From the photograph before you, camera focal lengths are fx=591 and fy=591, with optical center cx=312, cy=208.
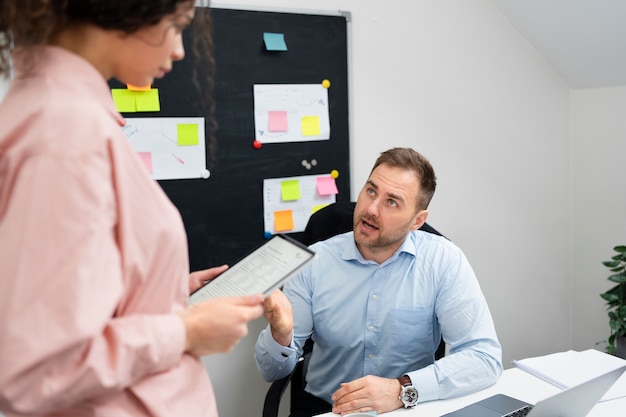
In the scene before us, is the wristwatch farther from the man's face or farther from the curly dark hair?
the curly dark hair

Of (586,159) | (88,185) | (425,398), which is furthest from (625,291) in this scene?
(88,185)

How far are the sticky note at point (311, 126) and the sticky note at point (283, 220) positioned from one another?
14.5 inches

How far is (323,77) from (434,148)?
0.72 metres

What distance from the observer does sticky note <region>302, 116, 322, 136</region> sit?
8.77ft

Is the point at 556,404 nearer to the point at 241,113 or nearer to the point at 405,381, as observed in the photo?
the point at 405,381

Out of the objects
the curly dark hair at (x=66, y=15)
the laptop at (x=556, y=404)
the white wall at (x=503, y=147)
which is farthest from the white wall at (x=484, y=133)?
the curly dark hair at (x=66, y=15)

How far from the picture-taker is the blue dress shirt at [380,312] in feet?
5.71

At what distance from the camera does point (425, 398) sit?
4.87 feet

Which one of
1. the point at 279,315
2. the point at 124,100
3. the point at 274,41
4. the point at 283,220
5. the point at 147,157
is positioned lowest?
the point at 279,315

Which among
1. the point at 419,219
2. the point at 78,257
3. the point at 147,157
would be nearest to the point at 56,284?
the point at 78,257

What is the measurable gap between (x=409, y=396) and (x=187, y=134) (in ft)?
4.82

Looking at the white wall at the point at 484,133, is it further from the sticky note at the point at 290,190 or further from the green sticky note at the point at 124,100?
the green sticky note at the point at 124,100

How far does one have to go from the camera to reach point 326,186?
8.96 ft

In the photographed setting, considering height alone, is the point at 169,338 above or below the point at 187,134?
below
